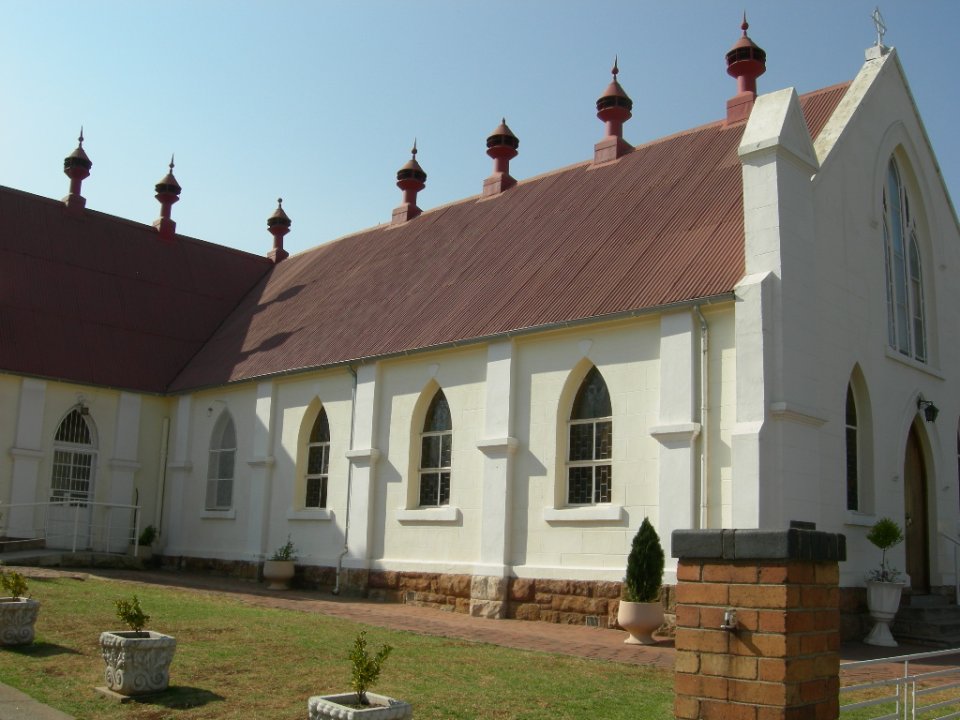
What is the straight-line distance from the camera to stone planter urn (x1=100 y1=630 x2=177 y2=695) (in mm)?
8758

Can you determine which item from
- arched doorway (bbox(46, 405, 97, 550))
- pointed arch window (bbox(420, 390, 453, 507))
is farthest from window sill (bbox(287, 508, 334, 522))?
arched doorway (bbox(46, 405, 97, 550))

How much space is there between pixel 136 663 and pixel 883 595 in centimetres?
1108

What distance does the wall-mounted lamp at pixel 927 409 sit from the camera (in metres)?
18.3

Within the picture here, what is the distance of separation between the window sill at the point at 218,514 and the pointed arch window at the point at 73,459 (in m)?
2.95

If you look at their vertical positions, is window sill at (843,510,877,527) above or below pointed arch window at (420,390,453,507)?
below

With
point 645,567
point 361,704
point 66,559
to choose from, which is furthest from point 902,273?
point 66,559

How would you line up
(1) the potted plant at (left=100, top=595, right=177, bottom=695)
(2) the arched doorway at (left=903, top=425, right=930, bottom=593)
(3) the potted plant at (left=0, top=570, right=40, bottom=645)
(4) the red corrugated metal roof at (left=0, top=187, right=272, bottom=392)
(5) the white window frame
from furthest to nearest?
(4) the red corrugated metal roof at (left=0, top=187, right=272, bottom=392), (2) the arched doorway at (left=903, top=425, right=930, bottom=593), (5) the white window frame, (3) the potted plant at (left=0, top=570, right=40, bottom=645), (1) the potted plant at (left=100, top=595, right=177, bottom=695)

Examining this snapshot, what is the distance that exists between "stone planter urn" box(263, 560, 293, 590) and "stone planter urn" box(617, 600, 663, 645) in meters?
9.29

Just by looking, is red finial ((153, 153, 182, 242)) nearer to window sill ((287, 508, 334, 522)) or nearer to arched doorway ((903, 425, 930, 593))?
Answer: window sill ((287, 508, 334, 522))

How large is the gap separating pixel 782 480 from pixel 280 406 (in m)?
12.8

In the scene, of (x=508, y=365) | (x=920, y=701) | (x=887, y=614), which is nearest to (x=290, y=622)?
(x=508, y=365)

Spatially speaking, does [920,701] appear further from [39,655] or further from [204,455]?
[204,455]

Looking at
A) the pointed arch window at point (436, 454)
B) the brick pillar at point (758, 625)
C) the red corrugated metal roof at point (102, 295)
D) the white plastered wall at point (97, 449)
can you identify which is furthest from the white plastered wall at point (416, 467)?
the brick pillar at point (758, 625)

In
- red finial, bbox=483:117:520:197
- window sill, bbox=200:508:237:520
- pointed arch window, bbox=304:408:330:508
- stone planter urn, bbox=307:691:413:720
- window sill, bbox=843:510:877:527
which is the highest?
red finial, bbox=483:117:520:197
